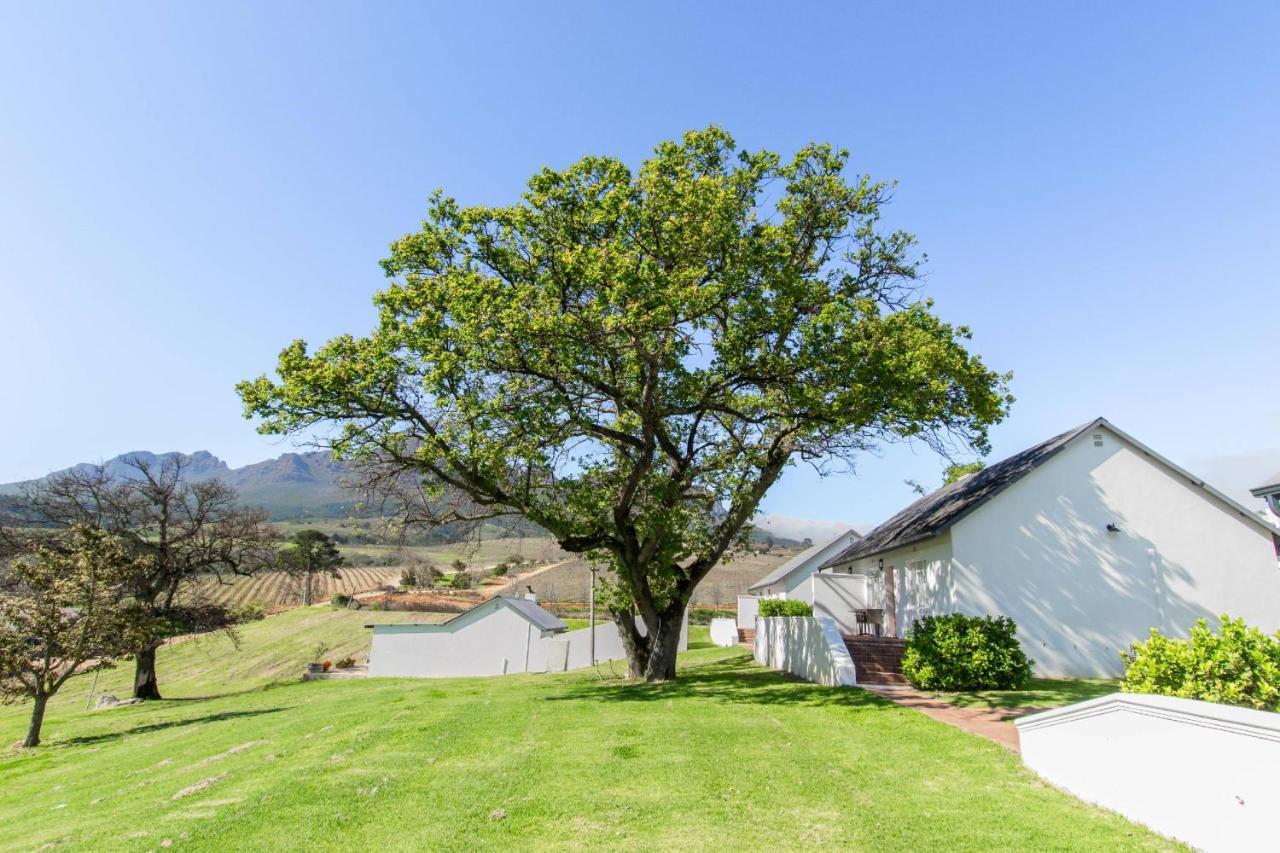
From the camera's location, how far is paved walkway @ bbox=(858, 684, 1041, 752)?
10773mm

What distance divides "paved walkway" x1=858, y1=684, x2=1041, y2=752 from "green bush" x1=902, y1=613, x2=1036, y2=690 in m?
0.61

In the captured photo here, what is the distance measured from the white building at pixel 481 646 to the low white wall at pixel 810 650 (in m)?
16.3

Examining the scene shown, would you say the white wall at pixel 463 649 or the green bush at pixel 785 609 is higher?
the green bush at pixel 785 609

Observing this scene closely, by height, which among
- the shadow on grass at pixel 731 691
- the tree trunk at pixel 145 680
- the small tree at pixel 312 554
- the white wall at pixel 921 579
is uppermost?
the small tree at pixel 312 554

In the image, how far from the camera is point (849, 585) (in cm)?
3753

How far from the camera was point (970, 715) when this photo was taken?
12539 mm

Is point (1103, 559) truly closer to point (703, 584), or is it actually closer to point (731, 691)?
point (731, 691)

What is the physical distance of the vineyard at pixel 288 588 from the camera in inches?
2837

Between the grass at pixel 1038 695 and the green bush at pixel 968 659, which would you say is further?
the green bush at pixel 968 659

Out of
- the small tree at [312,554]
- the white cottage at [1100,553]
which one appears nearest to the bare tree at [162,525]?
the white cottage at [1100,553]

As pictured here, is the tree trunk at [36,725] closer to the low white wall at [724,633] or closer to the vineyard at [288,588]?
the low white wall at [724,633]

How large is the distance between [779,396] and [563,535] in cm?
667

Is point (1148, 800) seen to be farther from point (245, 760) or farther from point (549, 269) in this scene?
point (549, 269)

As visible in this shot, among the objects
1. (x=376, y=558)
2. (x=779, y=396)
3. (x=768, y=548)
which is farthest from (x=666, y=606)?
(x=376, y=558)
